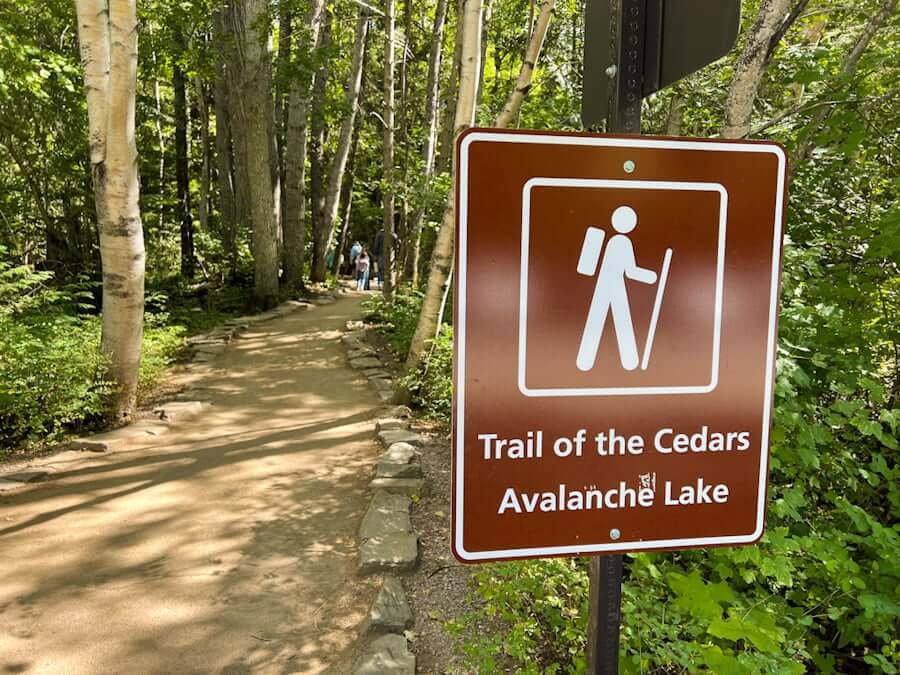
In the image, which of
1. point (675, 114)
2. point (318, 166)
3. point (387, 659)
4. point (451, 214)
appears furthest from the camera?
point (318, 166)

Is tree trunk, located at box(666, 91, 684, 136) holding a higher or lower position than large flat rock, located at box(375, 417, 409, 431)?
higher

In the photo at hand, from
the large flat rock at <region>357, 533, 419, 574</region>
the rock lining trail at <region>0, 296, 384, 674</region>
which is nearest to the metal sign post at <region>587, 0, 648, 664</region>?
the rock lining trail at <region>0, 296, 384, 674</region>

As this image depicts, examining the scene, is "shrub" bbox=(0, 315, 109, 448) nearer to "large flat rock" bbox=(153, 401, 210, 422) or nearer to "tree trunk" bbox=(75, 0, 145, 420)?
"tree trunk" bbox=(75, 0, 145, 420)

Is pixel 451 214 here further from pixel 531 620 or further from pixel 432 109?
pixel 432 109

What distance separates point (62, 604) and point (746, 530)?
386 centimetres

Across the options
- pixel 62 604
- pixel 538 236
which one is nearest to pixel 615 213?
pixel 538 236

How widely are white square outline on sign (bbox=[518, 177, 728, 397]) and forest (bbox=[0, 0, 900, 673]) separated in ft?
3.81

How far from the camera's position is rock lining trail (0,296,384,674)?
3299 millimetres

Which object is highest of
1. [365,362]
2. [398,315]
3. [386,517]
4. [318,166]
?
[318,166]

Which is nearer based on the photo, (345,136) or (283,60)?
(283,60)

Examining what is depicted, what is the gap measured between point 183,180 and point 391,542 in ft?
38.9

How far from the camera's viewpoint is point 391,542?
14.1 ft

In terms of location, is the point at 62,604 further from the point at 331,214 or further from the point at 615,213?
the point at 331,214

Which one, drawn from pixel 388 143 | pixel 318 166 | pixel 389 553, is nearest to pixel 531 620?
pixel 389 553
